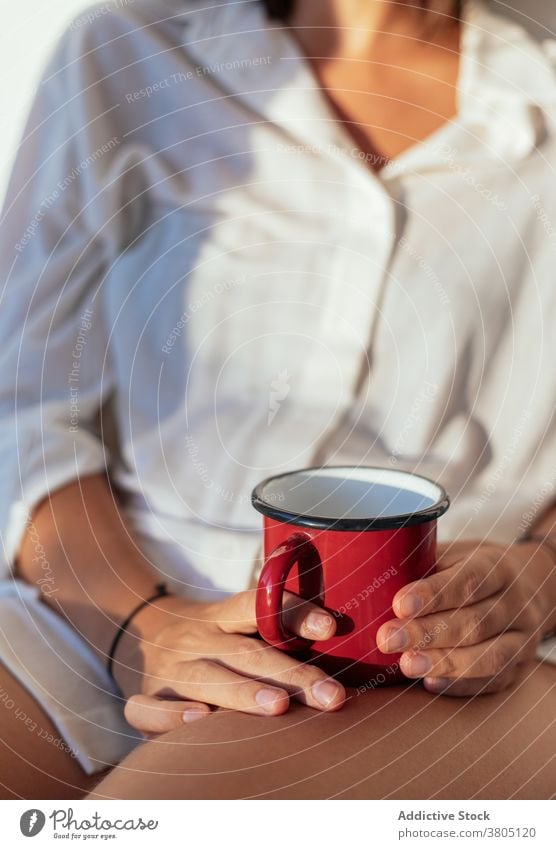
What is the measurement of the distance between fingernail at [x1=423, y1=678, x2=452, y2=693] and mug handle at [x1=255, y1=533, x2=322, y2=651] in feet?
0.17

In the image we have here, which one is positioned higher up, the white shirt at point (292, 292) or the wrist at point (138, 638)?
the white shirt at point (292, 292)

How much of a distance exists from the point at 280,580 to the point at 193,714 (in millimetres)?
79

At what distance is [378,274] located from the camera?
0.42 metres

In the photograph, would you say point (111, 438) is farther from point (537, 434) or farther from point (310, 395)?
point (537, 434)

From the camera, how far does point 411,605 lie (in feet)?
0.91

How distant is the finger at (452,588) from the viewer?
276mm

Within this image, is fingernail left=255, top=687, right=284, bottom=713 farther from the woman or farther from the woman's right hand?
the woman

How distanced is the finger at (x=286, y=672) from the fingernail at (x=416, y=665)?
0.03 metres

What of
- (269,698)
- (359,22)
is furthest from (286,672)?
(359,22)

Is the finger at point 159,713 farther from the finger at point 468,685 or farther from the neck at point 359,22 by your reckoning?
the neck at point 359,22

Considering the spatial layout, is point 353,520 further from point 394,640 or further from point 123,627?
point 123,627

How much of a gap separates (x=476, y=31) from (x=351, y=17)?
0.24 ft

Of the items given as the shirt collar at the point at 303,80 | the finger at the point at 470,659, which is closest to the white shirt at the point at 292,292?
the shirt collar at the point at 303,80
